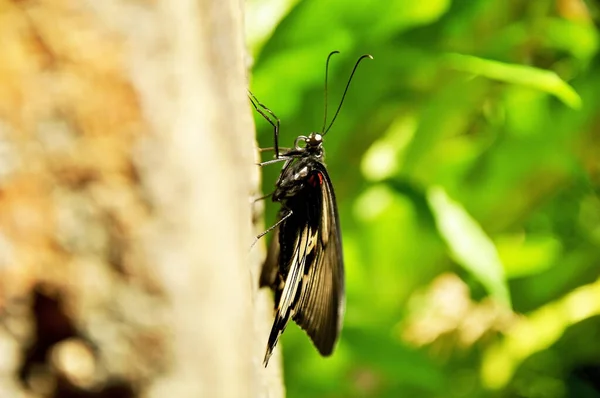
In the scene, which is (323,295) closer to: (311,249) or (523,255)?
(311,249)

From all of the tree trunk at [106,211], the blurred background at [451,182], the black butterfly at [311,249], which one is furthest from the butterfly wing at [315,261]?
the tree trunk at [106,211]

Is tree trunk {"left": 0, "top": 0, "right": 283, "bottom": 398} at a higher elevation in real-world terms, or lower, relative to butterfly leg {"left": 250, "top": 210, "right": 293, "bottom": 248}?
higher

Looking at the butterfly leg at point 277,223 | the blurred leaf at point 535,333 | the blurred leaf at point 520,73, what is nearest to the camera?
A: the butterfly leg at point 277,223

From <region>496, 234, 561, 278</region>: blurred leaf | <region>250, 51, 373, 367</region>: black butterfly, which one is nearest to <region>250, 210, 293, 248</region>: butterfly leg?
<region>250, 51, 373, 367</region>: black butterfly

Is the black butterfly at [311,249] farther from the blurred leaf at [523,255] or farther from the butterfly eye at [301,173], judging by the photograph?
the blurred leaf at [523,255]

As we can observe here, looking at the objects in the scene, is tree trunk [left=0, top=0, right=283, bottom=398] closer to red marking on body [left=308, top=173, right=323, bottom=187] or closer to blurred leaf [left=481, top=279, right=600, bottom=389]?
red marking on body [left=308, top=173, right=323, bottom=187]
